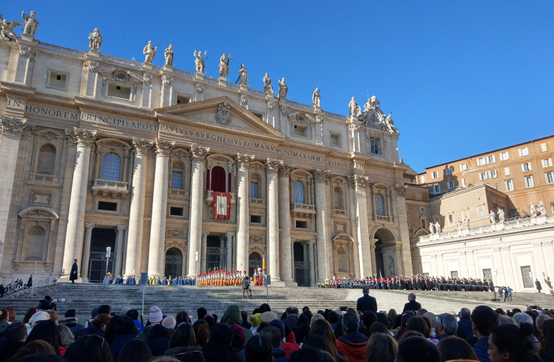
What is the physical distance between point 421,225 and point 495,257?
46.3 feet

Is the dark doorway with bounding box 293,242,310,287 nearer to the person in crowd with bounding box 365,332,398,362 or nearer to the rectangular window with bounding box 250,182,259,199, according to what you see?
the rectangular window with bounding box 250,182,259,199

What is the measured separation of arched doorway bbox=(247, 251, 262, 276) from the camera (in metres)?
37.4

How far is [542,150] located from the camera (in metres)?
49.4

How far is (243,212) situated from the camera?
121 ft

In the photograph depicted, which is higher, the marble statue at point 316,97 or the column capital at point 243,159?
the marble statue at point 316,97

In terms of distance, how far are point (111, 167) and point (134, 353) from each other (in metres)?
32.3

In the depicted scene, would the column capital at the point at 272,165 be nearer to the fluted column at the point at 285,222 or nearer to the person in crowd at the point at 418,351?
the fluted column at the point at 285,222

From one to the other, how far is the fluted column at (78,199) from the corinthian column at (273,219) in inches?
582

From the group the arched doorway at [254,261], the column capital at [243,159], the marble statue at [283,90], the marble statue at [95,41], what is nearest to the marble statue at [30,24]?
the marble statue at [95,41]

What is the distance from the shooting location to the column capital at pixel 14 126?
29938 mm

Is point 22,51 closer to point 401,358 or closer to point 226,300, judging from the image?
point 226,300

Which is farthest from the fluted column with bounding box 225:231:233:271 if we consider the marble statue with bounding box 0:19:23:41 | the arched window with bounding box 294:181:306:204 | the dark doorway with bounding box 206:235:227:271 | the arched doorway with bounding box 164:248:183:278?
the marble statue with bounding box 0:19:23:41

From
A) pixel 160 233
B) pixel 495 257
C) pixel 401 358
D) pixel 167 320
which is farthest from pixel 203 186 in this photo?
pixel 401 358

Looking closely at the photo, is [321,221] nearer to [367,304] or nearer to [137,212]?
[137,212]
